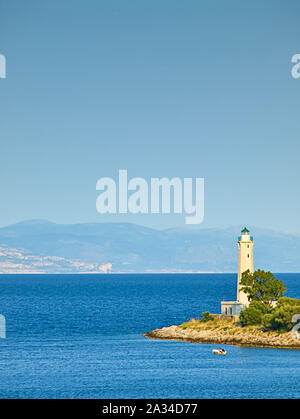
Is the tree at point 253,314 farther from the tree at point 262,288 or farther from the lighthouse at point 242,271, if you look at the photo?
the lighthouse at point 242,271

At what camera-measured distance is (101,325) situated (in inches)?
5482

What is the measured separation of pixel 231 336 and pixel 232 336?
22cm

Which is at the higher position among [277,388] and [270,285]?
[270,285]

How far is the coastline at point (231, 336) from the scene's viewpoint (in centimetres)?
9631

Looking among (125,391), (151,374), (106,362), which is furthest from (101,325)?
(125,391)

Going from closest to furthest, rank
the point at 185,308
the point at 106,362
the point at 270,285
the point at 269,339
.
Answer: the point at 106,362 < the point at 269,339 < the point at 270,285 < the point at 185,308

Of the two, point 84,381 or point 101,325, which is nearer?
point 84,381

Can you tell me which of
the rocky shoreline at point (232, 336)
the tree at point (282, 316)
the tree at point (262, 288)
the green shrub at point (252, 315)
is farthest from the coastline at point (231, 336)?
the tree at point (262, 288)

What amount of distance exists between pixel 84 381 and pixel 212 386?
507 inches

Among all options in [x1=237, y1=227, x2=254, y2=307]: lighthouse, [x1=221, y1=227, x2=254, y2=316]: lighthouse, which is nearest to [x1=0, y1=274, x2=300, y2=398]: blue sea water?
[x1=221, y1=227, x2=254, y2=316]: lighthouse
